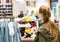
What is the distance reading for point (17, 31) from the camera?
3.44 metres

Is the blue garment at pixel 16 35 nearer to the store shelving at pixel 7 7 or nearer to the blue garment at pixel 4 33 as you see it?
the blue garment at pixel 4 33

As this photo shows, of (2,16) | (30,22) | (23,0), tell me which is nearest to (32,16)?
(30,22)

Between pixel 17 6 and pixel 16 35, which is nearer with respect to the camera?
pixel 16 35

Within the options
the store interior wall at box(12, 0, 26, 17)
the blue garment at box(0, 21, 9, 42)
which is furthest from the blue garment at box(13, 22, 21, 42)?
the store interior wall at box(12, 0, 26, 17)

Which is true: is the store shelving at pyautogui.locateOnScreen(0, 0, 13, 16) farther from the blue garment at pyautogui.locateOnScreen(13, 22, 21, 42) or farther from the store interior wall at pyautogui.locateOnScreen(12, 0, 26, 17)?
the blue garment at pyautogui.locateOnScreen(13, 22, 21, 42)

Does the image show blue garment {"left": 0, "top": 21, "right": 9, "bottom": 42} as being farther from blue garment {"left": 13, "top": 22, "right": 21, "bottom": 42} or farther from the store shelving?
the store shelving

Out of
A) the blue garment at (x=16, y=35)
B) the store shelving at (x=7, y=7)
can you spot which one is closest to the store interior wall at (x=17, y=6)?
the store shelving at (x=7, y=7)

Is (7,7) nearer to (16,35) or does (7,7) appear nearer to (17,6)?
(17,6)

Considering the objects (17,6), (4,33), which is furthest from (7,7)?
(4,33)

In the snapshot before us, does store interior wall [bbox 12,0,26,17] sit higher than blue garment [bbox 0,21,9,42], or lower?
higher

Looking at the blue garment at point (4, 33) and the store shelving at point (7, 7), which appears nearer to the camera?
the blue garment at point (4, 33)

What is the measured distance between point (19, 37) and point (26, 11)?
1.96 ft

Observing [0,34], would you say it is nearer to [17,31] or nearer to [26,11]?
[17,31]

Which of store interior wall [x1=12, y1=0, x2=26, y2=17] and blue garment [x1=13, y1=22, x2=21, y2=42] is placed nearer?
blue garment [x1=13, y1=22, x2=21, y2=42]
